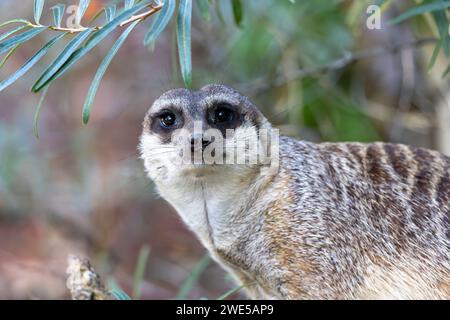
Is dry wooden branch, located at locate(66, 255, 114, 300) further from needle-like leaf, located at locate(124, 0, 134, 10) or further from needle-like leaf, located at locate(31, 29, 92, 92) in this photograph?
needle-like leaf, located at locate(124, 0, 134, 10)

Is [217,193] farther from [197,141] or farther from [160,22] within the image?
[160,22]

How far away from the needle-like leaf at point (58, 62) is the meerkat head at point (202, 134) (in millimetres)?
707

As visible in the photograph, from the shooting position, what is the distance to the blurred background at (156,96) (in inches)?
254

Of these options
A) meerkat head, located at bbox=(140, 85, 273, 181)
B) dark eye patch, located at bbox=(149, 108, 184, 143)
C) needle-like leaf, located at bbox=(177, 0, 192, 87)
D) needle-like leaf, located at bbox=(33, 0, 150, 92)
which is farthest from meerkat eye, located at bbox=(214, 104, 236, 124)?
needle-like leaf, located at bbox=(33, 0, 150, 92)

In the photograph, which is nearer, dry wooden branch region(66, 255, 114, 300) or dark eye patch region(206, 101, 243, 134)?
dry wooden branch region(66, 255, 114, 300)

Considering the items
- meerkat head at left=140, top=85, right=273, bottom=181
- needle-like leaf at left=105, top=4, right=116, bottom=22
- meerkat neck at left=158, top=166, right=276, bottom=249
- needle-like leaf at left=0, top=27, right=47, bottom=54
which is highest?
needle-like leaf at left=105, top=4, right=116, bottom=22

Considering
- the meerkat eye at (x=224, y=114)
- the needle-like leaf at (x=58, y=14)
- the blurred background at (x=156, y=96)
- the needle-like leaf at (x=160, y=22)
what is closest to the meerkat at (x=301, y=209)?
the meerkat eye at (x=224, y=114)

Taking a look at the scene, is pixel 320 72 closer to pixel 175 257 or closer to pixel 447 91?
pixel 447 91

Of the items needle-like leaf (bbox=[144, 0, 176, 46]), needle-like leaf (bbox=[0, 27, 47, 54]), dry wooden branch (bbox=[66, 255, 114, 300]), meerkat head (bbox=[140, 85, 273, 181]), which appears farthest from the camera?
meerkat head (bbox=[140, 85, 273, 181])

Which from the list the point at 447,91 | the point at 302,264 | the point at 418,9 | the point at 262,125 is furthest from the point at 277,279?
the point at 447,91

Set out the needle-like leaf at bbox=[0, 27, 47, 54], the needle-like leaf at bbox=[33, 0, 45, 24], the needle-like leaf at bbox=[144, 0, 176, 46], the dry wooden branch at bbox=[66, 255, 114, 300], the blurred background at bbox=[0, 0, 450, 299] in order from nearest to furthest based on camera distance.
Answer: the needle-like leaf at bbox=[144, 0, 176, 46] < the needle-like leaf at bbox=[0, 27, 47, 54] < the needle-like leaf at bbox=[33, 0, 45, 24] < the dry wooden branch at bbox=[66, 255, 114, 300] < the blurred background at bbox=[0, 0, 450, 299]

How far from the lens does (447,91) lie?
656 centimetres

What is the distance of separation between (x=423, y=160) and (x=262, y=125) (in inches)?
37.8

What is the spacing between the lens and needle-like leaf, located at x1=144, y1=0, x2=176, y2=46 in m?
3.11
